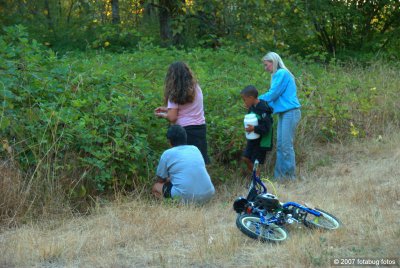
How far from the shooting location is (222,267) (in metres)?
5.21

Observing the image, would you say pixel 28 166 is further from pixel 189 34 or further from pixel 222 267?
pixel 189 34

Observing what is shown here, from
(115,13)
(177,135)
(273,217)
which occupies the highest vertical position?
(115,13)

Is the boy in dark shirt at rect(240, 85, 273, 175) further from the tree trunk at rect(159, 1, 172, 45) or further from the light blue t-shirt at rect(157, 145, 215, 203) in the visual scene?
the tree trunk at rect(159, 1, 172, 45)

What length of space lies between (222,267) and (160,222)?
1.37 meters

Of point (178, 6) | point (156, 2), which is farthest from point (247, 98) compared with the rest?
point (156, 2)

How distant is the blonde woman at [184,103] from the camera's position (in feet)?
25.6

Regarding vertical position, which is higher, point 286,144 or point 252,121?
point 252,121

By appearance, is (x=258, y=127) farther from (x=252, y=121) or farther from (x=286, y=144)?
(x=286, y=144)

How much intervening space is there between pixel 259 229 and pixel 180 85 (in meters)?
2.53

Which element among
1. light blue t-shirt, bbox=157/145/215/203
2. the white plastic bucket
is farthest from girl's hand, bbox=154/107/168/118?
the white plastic bucket

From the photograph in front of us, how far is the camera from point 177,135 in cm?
750

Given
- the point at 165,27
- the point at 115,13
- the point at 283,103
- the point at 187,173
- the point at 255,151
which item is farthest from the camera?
the point at 115,13

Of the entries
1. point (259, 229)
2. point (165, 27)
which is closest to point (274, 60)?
point (259, 229)

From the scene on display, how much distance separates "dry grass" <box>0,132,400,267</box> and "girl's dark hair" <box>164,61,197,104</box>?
1.33m
